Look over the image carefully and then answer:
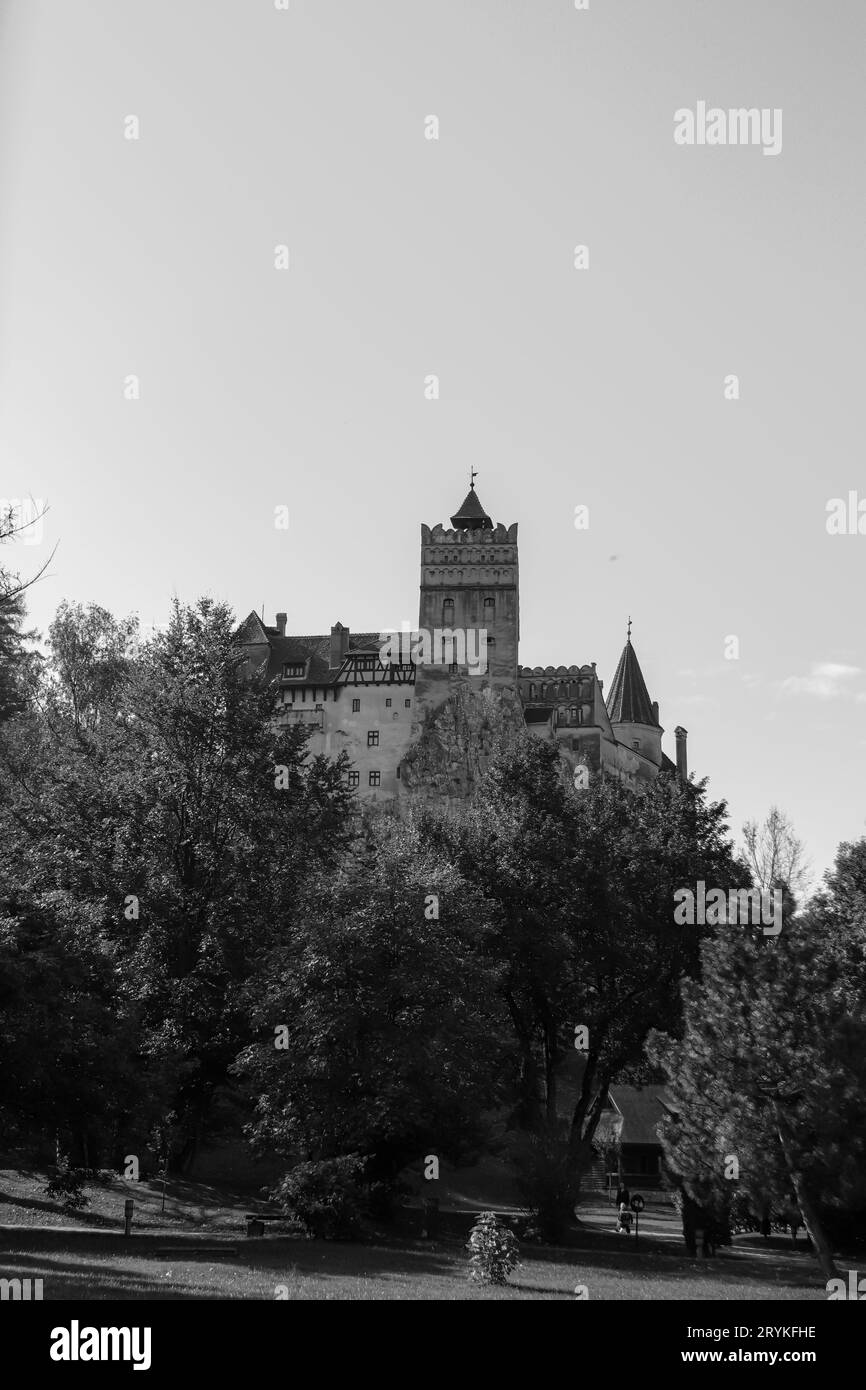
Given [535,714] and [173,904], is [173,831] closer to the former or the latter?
[173,904]

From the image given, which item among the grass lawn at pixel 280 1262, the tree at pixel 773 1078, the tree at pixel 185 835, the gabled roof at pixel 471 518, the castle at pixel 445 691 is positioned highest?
the gabled roof at pixel 471 518

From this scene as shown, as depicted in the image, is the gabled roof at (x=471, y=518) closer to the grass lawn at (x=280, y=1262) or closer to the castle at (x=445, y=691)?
the castle at (x=445, y=691)

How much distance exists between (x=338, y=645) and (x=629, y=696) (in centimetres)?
2630

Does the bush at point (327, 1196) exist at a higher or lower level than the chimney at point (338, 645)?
lower

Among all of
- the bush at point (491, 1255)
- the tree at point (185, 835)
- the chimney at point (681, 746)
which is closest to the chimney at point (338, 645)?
the chimney at point (681, 746)

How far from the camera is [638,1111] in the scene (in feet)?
188

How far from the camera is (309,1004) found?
101ft

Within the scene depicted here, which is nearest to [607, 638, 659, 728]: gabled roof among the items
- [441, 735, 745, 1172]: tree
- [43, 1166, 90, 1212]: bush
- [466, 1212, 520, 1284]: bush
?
[441, 735, 745, 1172]: tree

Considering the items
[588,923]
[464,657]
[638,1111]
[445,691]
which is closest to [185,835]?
[588,923]

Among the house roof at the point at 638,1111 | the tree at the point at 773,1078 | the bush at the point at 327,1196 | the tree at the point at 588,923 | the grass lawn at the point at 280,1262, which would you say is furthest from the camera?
the house roof at the point at 638,1111

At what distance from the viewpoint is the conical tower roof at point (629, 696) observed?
112 meters

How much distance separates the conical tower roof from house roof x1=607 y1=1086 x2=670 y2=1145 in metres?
54.5

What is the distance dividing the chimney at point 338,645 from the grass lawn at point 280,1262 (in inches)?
2651
